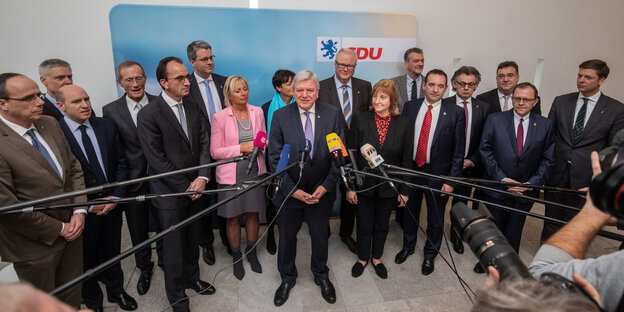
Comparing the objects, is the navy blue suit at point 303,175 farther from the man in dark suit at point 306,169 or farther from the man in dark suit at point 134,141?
the man in dark suit at point 134,141

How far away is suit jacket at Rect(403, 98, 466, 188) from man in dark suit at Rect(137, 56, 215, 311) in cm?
192

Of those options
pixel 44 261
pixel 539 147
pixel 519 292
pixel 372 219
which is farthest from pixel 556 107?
pixel 44 261

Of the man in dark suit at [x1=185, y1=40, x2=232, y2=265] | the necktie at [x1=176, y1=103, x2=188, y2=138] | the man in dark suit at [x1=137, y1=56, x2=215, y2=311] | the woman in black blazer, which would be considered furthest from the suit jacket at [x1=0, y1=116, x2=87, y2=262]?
the woman in black blazer

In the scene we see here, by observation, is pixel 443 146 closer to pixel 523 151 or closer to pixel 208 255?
pixel 523 151

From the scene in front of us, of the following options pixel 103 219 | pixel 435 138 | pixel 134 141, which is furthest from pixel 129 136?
pixel 435 138

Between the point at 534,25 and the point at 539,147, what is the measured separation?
260 cm

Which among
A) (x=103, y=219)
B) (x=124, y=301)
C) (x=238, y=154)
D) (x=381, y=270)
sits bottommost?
(x=124, y=301)

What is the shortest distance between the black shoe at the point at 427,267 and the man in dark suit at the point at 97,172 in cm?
260

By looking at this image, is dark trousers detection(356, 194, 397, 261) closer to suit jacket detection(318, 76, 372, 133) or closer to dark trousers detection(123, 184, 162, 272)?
suit jacket detection(318, 76, 372, 133)

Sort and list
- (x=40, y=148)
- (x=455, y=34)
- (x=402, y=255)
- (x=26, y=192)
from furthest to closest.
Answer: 1. (x=455, y=34)
2. (x=402, y=255)
3. (x=40, y=148)
4. (x=26, y=192)

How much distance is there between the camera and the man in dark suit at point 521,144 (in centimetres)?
273

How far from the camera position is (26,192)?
173 centimetres

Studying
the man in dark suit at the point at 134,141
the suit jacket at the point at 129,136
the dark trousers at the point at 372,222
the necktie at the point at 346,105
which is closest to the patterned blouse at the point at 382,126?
the dark trousers at the point at 372,222

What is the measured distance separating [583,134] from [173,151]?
3.64 meters
